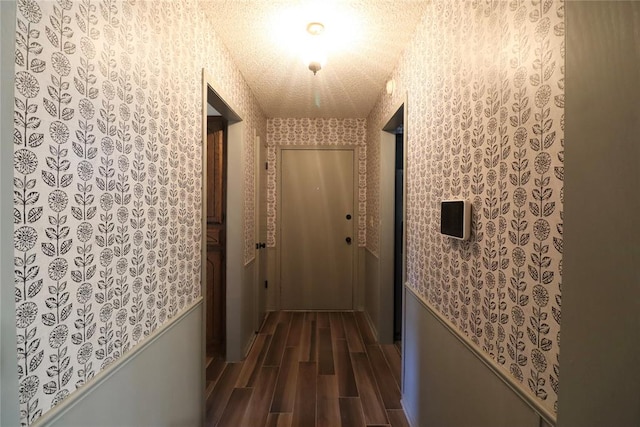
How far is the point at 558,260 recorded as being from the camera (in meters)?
0.72

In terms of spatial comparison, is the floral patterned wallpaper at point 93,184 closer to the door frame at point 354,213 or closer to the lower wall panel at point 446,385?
the lower wall panel at point 446,385

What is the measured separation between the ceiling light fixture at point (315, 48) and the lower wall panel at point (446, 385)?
1.59 metres

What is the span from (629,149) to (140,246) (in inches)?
51.3

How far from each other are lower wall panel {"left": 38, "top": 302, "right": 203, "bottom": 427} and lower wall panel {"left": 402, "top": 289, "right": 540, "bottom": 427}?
123 centimetres

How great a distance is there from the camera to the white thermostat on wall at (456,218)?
44.7 inches

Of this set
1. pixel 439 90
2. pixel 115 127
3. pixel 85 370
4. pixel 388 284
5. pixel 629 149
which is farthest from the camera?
pixel 388 284

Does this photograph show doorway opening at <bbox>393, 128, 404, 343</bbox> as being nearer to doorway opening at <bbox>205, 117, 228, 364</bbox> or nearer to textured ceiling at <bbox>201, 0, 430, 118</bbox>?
textured ceiling at <bbox>201, 0, 430, 118</bbox>

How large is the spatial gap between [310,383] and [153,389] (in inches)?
51.7

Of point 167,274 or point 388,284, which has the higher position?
point 167,274

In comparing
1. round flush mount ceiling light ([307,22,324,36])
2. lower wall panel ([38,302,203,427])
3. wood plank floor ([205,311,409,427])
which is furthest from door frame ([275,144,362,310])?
lower wall panel ([38,302,203,427])

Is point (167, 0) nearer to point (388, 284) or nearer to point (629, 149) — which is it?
point (629, 149)

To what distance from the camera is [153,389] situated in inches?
45.3

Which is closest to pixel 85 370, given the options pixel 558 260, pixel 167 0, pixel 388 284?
pixel 558 260

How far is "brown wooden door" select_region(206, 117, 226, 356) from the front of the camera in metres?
2.50
